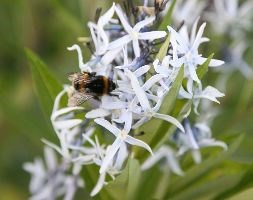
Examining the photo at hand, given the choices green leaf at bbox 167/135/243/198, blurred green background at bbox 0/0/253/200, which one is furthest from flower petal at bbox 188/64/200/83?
blurred green background at bbox 0/0/253/200

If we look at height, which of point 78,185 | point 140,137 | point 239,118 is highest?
point 140,137

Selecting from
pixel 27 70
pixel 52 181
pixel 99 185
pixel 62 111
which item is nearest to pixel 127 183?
pixel 99 185

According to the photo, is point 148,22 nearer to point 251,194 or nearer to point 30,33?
point 251,194

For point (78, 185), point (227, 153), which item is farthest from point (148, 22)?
point (78, 185)

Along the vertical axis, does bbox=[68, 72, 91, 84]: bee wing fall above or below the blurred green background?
above

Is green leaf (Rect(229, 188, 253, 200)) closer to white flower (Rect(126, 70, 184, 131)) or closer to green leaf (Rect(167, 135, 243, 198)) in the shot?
green leaf (Rect(167, 135, 243, 198))

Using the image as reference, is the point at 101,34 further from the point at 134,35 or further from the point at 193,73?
the point at 193,73
